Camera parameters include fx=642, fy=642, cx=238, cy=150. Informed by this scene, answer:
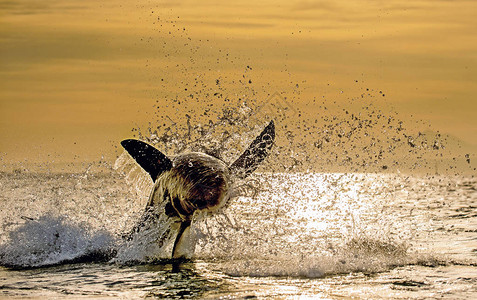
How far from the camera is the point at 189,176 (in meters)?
13.5

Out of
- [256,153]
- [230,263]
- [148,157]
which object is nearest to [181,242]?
[230,263]

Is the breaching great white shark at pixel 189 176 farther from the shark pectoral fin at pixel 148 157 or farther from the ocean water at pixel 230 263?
the ocean water at pixel 230 263

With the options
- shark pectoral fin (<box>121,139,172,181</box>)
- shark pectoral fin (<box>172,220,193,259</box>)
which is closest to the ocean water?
shark pectoral fin (<box>172,220,193,259</box>)

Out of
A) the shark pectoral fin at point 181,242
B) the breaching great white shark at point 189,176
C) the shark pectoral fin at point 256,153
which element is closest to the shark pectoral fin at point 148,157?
the breaching great white shark at point 189,176

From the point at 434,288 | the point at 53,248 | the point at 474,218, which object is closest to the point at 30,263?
the point at 53,248

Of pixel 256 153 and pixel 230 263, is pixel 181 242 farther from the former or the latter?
pixel 256 153

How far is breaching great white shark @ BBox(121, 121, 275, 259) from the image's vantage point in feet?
43.5

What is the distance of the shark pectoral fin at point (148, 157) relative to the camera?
47.8 ft

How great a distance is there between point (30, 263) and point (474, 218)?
20.0 m

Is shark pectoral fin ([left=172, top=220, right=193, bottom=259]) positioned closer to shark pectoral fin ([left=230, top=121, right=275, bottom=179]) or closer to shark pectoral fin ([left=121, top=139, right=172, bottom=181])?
shark pectoral fin ([left=121, top=139, right=172, bottom=181])

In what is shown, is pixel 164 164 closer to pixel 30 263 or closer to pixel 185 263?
pixel 185 263

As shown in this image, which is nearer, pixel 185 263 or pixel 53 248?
pixel 185 263

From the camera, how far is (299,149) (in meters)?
17.6

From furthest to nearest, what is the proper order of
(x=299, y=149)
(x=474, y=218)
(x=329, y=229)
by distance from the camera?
(x=474, y=218) → (x=329, y=229) → (x=299, y=149)
